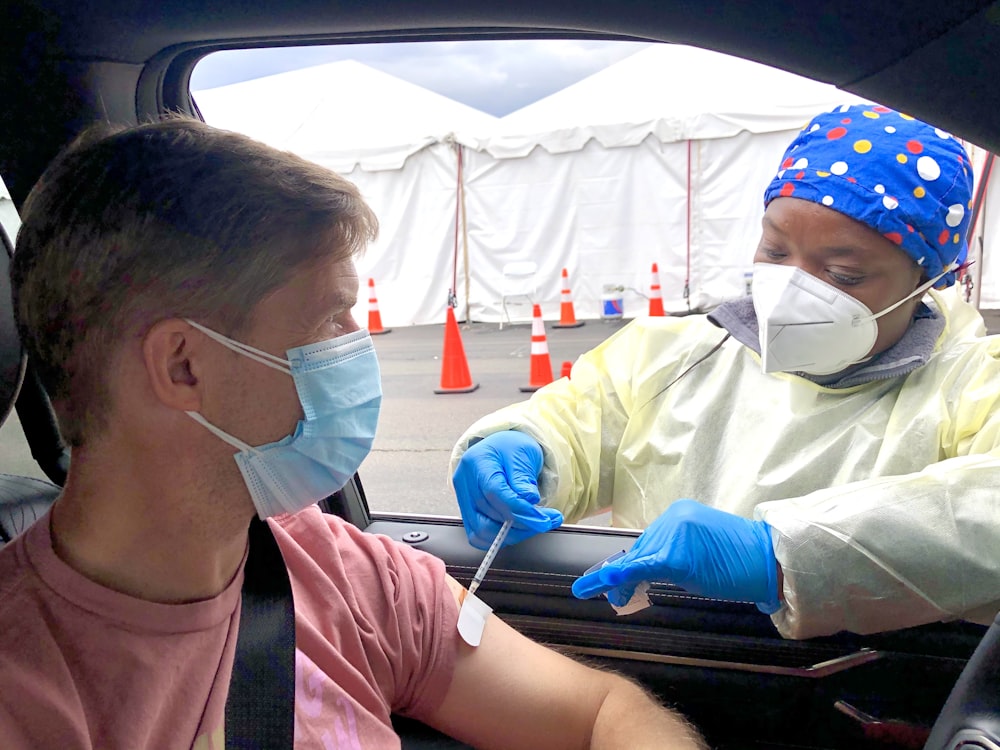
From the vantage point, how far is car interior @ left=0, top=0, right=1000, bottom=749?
2.51ft

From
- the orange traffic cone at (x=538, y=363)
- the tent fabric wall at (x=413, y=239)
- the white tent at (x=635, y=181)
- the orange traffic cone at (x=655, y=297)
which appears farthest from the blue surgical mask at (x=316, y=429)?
the tent fabric wall at (x=413, y=239)

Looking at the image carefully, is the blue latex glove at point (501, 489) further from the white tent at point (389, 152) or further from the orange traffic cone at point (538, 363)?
the white tent at point (389, 152)

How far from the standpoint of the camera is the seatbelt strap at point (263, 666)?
1115mm

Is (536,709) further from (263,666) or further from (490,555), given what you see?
(263,666)

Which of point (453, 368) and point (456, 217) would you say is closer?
point (453, 368)

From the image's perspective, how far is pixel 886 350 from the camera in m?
1.63

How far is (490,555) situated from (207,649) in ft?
2.08

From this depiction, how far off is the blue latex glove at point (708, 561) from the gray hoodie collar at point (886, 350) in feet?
1.37

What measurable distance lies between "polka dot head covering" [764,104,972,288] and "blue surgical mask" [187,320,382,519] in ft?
2.94

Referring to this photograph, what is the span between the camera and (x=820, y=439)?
1.62 meters

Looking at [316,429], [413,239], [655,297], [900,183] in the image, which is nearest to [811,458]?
[900,183]

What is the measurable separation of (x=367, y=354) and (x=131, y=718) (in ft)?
1.92

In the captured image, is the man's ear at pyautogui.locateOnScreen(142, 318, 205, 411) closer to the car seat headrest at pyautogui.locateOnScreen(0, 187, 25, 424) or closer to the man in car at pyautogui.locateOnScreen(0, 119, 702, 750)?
the man in car at pyautogui.locateOnScreen(0, 119, 702, 750)

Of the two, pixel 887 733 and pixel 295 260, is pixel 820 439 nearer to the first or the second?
pixel 887 733
